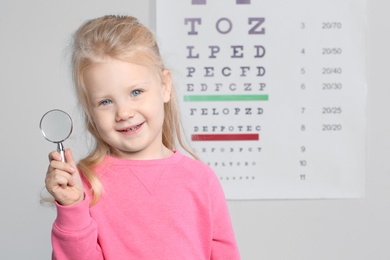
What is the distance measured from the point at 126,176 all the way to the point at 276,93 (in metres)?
0.67

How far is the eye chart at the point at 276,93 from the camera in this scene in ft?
5.38

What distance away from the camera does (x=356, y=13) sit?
1646 mm

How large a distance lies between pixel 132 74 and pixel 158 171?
0.56ft

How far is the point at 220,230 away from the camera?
115 cm

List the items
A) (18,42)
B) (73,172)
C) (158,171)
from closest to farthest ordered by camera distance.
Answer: (73,172)
(158,171)
(18,42)

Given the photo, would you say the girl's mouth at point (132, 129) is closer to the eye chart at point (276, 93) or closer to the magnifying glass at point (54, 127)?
the magnifying glass at point (54, 127)

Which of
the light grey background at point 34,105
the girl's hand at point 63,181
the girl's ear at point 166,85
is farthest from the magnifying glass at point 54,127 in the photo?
the light grey background at point 34,105

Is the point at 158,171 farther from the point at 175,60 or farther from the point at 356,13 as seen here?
the point at 356,13

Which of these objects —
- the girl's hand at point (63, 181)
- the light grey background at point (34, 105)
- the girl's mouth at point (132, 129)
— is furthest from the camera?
the light grey background at point (34, 105)

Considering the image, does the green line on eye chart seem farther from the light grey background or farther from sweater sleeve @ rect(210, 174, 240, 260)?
sweater sleeve @ rect(210, 174, 240, 260)

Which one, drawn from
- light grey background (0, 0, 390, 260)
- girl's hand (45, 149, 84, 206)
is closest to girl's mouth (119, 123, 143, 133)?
girl's hand (45, 149, 84, 206)

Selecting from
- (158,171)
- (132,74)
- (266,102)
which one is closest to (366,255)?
(266,102)

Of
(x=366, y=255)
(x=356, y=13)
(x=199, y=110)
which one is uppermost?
(x=356, y=13)

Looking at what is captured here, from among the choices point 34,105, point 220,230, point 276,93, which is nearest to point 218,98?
point 276,93
